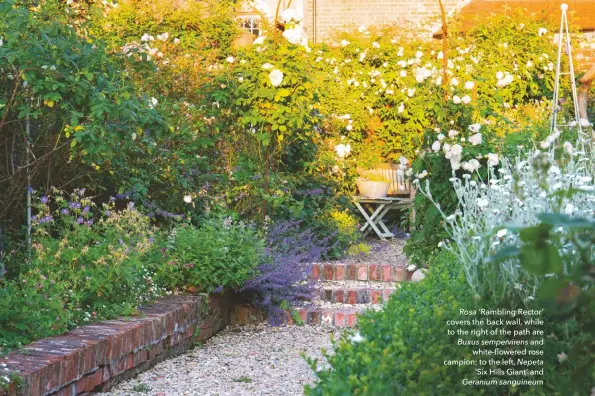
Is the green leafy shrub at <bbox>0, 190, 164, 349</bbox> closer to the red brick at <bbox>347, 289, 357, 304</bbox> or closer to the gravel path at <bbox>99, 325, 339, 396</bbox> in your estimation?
the gravel path at <bbox>99, 325, 339, 396</bbox>

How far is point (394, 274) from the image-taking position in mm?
7328

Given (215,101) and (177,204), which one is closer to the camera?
(177,204)

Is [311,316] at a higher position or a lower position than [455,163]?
lower

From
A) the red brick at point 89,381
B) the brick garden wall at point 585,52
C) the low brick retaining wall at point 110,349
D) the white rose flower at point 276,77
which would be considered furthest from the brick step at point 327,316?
the brick garden wall at point 585,52

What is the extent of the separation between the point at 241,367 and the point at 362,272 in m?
2.49

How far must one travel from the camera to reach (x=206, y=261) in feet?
18.7

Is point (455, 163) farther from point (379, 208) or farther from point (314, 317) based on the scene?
point (379, 208)

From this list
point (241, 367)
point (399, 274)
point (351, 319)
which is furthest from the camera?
point (399, 274)

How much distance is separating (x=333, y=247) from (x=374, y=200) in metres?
2.15

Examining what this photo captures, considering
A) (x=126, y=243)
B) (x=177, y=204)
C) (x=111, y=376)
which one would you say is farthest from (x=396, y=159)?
(x=111, y=376)

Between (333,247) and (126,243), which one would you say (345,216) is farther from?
(126,243)

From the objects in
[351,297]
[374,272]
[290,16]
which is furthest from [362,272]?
[290,16]

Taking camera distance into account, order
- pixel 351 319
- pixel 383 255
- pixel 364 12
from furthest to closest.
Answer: pixel 364 12 < pixel 383 255 < pixel 351 319

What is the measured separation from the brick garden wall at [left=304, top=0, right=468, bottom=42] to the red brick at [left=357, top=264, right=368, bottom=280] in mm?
5775
